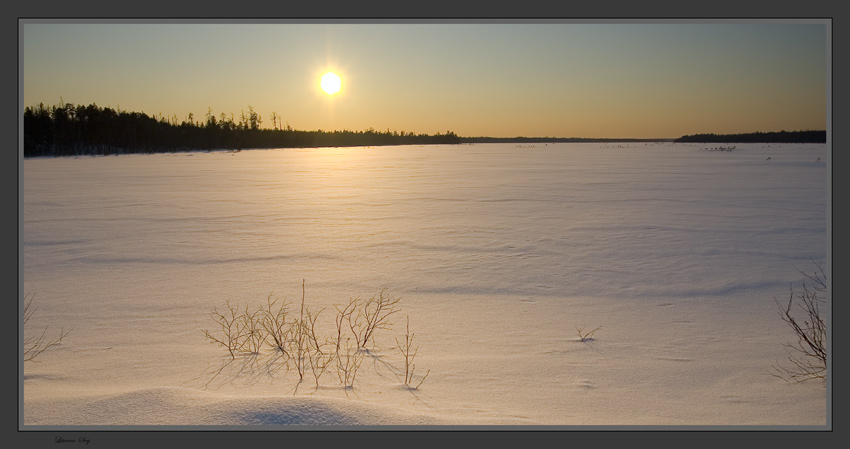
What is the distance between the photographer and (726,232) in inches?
351

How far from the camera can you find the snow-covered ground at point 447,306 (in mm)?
3234

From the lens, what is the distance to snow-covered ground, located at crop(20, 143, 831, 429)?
3234 millimetres

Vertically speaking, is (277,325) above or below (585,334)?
above

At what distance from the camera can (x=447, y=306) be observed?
5.37 m

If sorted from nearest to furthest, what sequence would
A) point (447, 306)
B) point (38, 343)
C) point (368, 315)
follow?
point (38, 343) → point (368, 315) → point (447, 306)

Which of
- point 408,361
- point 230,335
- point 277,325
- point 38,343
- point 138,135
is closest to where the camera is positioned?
point 408,361

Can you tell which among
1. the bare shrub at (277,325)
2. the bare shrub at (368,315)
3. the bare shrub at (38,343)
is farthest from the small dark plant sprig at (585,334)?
the bare shrub at (38,343)

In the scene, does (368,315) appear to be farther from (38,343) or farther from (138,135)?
(138,135)

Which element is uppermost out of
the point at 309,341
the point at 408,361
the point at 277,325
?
the point at 277,325

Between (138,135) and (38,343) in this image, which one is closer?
(38,343)

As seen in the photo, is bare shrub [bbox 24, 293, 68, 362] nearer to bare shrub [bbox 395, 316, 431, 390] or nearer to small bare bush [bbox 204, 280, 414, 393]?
small bare bush [bbox 204, 280, 414, 393]

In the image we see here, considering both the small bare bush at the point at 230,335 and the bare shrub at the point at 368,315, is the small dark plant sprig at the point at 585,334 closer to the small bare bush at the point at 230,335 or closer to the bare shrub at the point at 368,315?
the bare shrub at the point at 368,315

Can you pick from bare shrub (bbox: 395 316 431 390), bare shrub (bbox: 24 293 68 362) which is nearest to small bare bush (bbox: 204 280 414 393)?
bare shrub (bbox: 395 316 431 390)

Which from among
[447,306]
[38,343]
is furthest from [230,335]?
[447,306]
